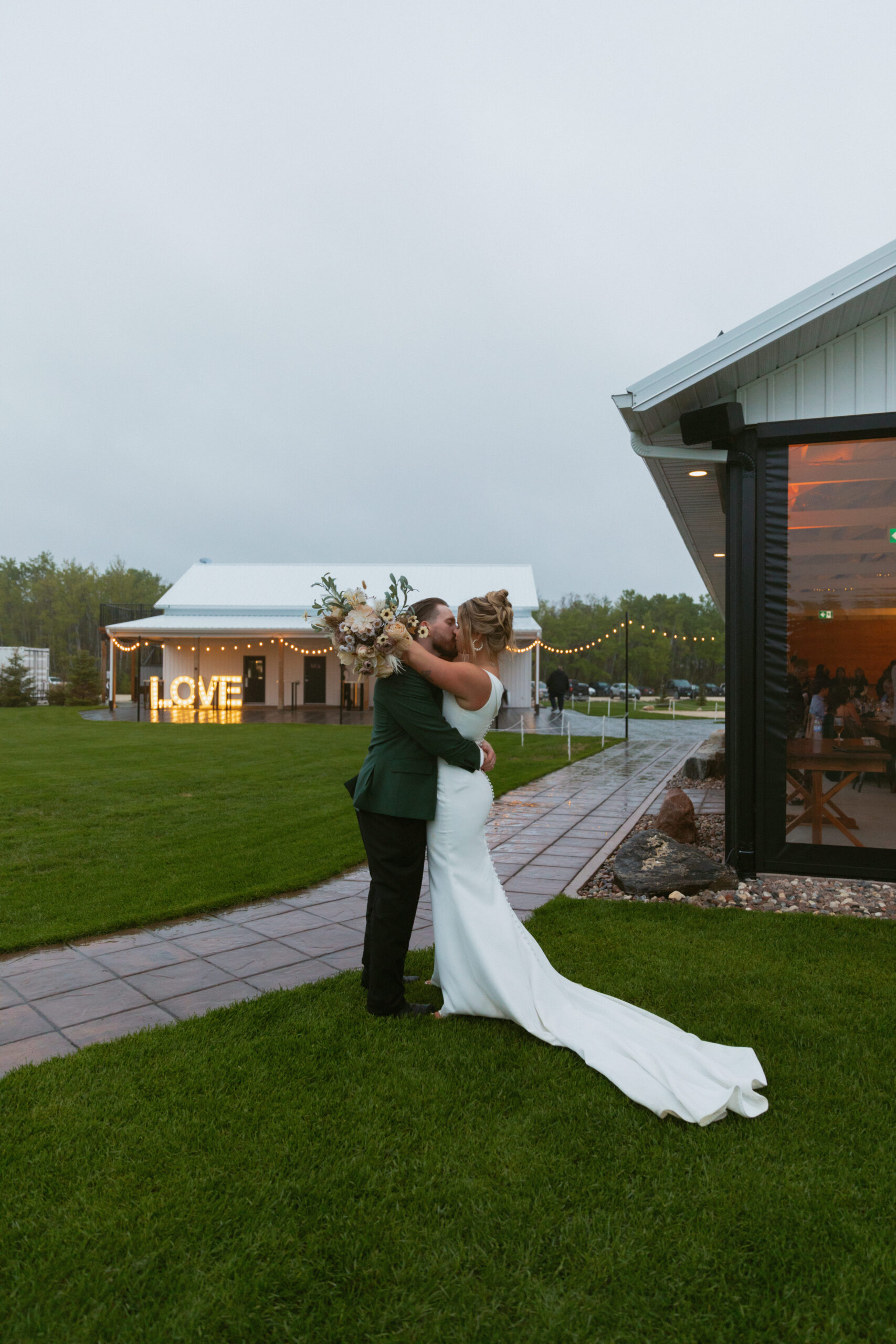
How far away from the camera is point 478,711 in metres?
3.14

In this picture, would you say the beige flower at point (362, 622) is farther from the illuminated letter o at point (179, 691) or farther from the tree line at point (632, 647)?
the tree line at point (632, 647)

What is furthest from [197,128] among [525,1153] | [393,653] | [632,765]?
[525,1153]

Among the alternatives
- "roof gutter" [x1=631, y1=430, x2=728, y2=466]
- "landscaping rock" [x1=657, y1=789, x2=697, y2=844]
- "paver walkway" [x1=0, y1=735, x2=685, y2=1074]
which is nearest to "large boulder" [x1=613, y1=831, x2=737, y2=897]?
"paver walkway" [x1=0, y1=735, x2=685, y2=1074]

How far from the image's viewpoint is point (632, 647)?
56.6 meters

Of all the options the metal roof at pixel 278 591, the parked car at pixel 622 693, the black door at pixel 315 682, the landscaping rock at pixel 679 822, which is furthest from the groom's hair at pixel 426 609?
the parked car at pixel 622 693

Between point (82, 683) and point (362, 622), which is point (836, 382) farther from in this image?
point (82, 683)

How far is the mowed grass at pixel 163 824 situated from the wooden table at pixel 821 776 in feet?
10.4

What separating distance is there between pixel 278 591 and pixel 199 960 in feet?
77.8

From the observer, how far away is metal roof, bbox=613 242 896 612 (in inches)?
182

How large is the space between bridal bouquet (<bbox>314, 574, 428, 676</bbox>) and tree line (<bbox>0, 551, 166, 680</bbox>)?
2137 inches

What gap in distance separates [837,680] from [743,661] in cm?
59

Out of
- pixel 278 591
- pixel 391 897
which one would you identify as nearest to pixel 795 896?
pixel 391 897

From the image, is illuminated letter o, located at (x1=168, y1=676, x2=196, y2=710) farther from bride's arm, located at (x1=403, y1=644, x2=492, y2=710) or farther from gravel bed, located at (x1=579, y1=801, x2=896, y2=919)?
bride's arm, located at (x1=403, y1=644, x2=492, y2=710)

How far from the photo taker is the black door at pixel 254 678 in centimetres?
2570
